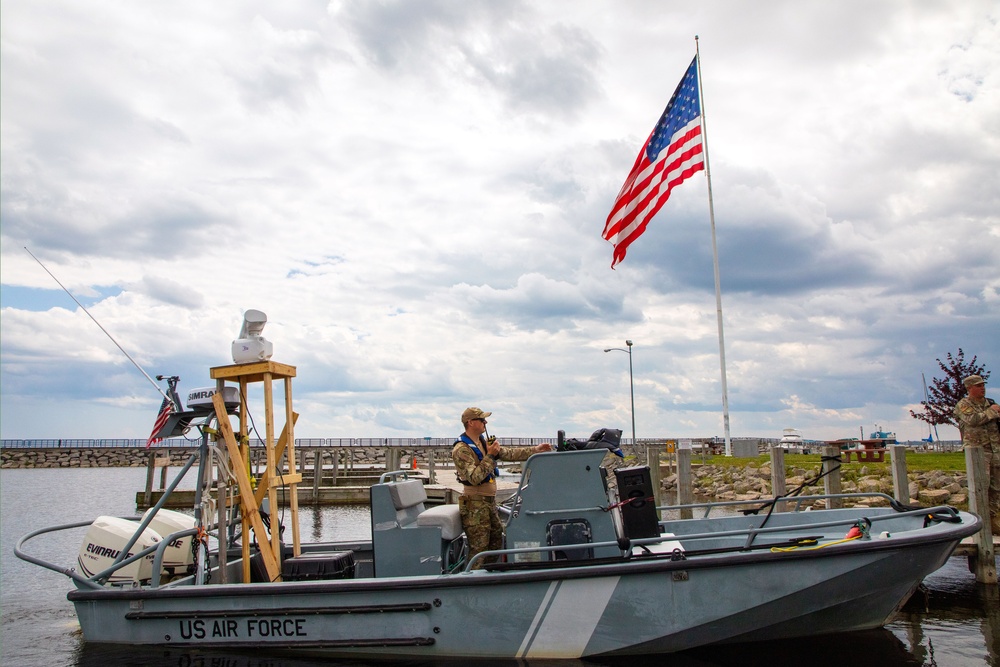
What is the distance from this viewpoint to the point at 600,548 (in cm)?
716

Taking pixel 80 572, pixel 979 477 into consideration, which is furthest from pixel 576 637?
pixel 979 477

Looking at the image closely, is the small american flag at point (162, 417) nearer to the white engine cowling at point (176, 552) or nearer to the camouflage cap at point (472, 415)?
the white engine cowling at point (176, 552)

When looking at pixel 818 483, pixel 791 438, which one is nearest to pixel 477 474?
pixel 818 483

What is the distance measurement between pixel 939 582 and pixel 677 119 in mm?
11528

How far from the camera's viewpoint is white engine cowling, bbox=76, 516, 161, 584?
8188mm

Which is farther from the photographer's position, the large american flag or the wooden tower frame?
the large american flag

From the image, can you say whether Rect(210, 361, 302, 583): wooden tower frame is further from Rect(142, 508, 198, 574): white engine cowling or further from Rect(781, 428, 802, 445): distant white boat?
Rect(781, 428, 802, 445): distant white boat

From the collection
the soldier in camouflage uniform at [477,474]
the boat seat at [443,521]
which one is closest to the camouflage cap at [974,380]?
the soldier in camouflage uniform at [477,474]

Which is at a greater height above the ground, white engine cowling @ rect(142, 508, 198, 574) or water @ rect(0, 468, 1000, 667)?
white engine cowling @ rect(142, 508, 198, 574)

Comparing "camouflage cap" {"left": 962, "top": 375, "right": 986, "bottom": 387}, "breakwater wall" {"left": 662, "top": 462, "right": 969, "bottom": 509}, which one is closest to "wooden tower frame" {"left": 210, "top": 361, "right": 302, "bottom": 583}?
"breakwater wall" {"left": 662, "top": 462, "right": 969, "bottom": 509}

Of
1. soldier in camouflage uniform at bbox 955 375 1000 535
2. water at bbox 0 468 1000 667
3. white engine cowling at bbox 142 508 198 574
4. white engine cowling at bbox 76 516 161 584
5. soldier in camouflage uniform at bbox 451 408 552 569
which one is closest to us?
water at bbox 0 468 1000 667

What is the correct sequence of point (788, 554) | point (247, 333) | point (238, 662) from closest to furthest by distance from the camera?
point (788, 554) → point (238, 662) → point (247, 333)

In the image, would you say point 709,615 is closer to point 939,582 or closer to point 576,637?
point 576,637

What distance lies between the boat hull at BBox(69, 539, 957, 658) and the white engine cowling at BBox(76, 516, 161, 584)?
1347 mm
